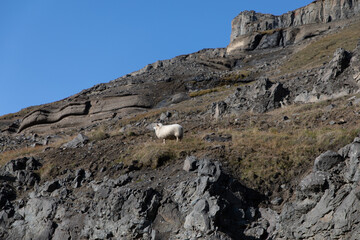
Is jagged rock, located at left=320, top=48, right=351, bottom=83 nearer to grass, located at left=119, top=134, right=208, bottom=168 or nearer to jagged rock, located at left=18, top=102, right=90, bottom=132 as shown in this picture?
grass, located at left=119, top=134, right=208, bottom=168

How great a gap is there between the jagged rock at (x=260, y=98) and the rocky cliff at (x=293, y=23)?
62.5 metres

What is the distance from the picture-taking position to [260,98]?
26.9 metres

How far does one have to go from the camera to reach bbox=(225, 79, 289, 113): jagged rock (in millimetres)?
26094

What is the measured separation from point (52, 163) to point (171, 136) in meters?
6.00

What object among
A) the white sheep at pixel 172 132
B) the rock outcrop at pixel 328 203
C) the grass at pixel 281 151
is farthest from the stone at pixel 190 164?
the rock outcrop at pixel 328 203

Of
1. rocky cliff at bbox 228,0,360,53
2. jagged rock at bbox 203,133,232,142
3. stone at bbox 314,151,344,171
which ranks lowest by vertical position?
stone at bbox 314,151,344,171

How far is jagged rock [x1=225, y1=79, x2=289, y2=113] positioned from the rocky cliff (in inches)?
2459

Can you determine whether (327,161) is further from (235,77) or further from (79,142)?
(235,77)

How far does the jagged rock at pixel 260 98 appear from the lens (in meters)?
26.1

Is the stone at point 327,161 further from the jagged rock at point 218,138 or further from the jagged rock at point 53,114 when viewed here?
the jagged rock at point 53,114

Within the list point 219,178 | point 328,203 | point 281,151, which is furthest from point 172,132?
point 328,203

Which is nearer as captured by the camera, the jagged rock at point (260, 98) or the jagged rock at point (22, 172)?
the jagged rock at point (22, 172)

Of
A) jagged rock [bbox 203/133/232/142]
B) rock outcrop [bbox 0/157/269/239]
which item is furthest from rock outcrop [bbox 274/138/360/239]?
jagged rock [bbox 203/133/232/142]

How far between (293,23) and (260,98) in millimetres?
82994
